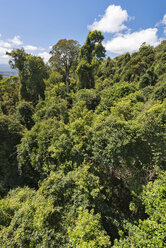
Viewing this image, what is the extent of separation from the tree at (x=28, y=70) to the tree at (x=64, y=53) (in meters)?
2.54

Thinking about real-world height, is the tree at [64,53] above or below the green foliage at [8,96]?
above

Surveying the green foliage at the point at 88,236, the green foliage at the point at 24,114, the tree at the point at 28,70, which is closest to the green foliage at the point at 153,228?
the green foliage at the point at 88,236

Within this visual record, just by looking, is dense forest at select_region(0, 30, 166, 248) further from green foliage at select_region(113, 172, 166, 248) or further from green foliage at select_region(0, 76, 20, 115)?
green foliage at select_region(0, 76, 20, 115)

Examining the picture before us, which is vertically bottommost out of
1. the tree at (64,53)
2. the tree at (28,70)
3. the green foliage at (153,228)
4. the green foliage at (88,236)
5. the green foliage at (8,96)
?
the green foliage at (88,236)

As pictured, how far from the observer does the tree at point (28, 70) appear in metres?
16.8

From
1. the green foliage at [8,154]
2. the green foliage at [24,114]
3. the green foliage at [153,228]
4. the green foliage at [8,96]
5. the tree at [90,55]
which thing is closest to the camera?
the green foliage at [153,228]

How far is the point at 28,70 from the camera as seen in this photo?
55.7ft

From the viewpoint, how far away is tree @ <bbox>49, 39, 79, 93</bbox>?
58.5ft

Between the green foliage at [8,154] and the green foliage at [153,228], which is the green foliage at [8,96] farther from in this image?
the green foliage at [153,228]

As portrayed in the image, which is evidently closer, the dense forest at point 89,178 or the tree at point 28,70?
the dense forest at point 89,178

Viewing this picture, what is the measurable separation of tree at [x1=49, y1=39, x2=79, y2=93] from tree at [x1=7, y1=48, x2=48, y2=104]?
8.34ft

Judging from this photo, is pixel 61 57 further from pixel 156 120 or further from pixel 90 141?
pixel 156 120

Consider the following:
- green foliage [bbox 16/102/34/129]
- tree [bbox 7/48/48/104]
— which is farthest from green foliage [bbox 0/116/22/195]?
tree [bbox 7/48/48/104]

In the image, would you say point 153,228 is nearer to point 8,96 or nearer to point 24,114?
point 24,114
